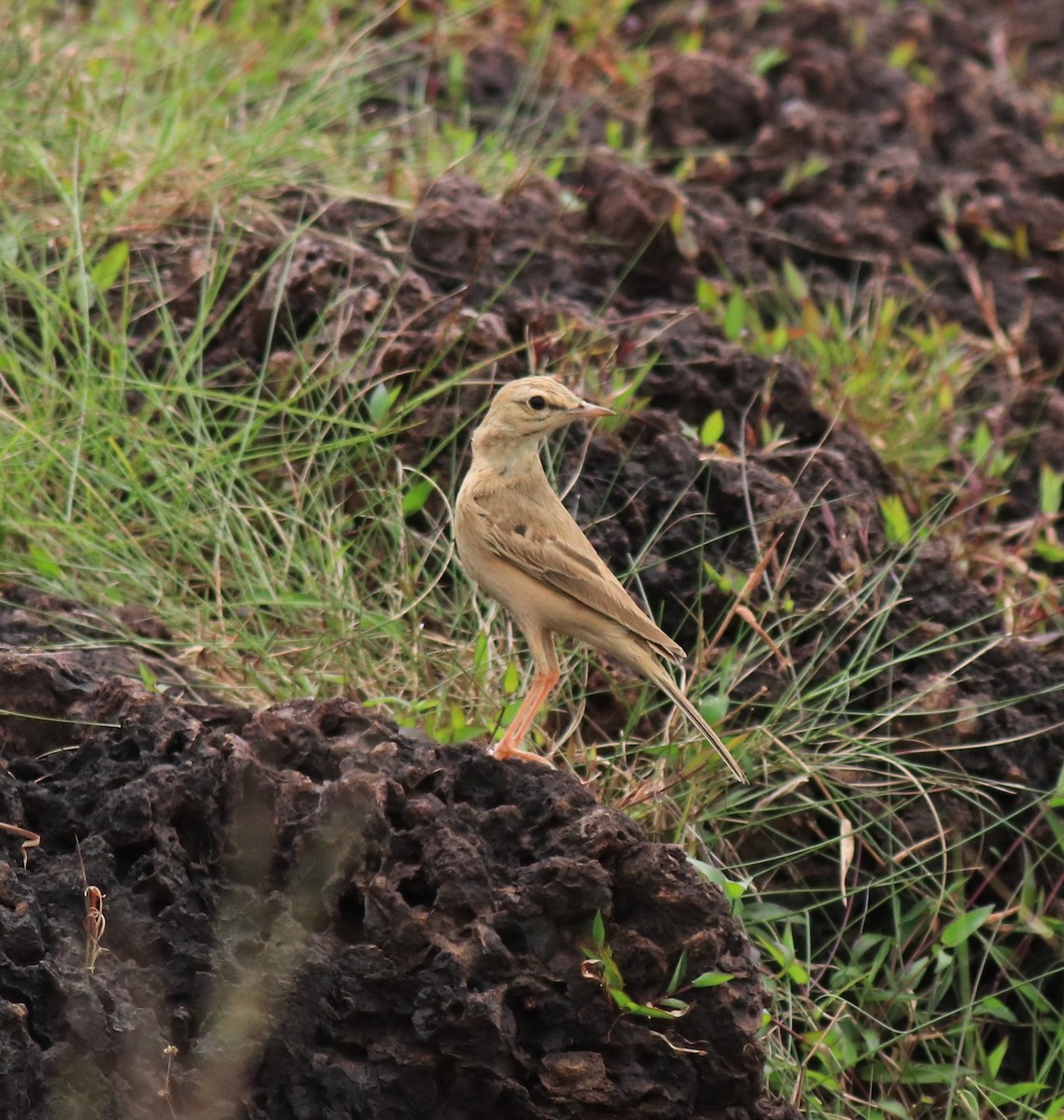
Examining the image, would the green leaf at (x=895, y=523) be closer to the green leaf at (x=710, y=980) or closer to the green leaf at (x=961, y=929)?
the green leaf at (x=961, y=929)

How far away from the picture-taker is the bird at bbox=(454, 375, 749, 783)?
4070 millimetres

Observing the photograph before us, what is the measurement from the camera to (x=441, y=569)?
4.80 m

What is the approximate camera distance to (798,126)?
727 centimetres

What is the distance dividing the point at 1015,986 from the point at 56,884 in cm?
236

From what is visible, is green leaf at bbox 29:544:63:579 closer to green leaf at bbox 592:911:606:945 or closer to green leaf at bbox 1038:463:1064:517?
green leaf at bbox 592:911:606:945

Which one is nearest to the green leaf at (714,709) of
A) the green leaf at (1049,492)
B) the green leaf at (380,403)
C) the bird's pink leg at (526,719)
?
the bird's pink leg at (526,719)

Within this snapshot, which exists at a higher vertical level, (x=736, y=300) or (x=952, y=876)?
(x=736, y=300)

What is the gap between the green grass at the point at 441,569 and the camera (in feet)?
14.1

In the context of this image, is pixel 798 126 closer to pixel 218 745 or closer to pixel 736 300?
pixel 736 300

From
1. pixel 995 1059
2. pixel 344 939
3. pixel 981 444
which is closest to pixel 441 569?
pixel 344 939

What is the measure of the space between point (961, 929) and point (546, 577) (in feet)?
4.51

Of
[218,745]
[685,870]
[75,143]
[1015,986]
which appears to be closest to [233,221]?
[75,143]

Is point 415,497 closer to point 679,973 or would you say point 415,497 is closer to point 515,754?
point 515,754

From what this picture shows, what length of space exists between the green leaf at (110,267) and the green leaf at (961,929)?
3.21m
